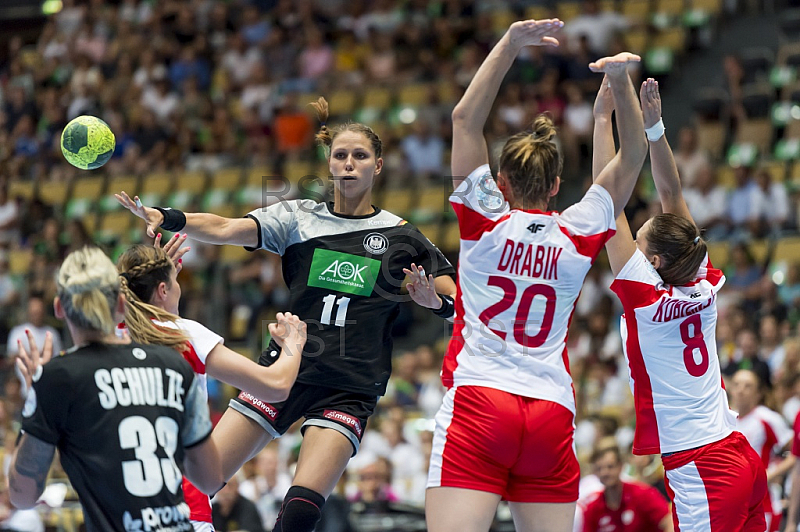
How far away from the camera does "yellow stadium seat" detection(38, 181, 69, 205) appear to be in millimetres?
18297

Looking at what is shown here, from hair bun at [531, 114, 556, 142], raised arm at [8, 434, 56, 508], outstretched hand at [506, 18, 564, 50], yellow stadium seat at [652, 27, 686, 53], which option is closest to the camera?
raised arm at [8, 434, 56, 508]

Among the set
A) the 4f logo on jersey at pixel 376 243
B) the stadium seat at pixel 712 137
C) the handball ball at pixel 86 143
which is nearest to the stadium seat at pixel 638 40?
the stadium seat at pixel 712 137

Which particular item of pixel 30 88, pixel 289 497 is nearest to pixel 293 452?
pixel 289 497

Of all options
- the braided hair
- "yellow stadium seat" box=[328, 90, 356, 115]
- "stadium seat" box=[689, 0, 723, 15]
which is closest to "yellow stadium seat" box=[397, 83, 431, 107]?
"yellow stadium seat" box=[328, 90, 356, 115]

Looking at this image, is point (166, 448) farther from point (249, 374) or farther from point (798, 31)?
point (798, 31)

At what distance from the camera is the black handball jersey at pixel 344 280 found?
20.4 feet

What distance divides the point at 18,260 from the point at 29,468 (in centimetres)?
1370

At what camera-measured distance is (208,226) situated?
6008 millimetres

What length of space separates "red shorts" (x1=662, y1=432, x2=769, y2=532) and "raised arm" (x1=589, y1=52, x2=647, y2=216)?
1.39 meters

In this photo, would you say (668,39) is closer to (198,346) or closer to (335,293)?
(335,293)

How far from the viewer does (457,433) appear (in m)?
4.76

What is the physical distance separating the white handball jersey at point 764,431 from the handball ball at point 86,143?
4951 mm

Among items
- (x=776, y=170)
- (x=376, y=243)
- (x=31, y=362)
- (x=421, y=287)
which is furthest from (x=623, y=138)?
(x=776, y=170)

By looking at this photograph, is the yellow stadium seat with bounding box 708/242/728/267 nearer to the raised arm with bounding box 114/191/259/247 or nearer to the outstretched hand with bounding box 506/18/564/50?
the raised arm with bounding box 114/191/259/247
